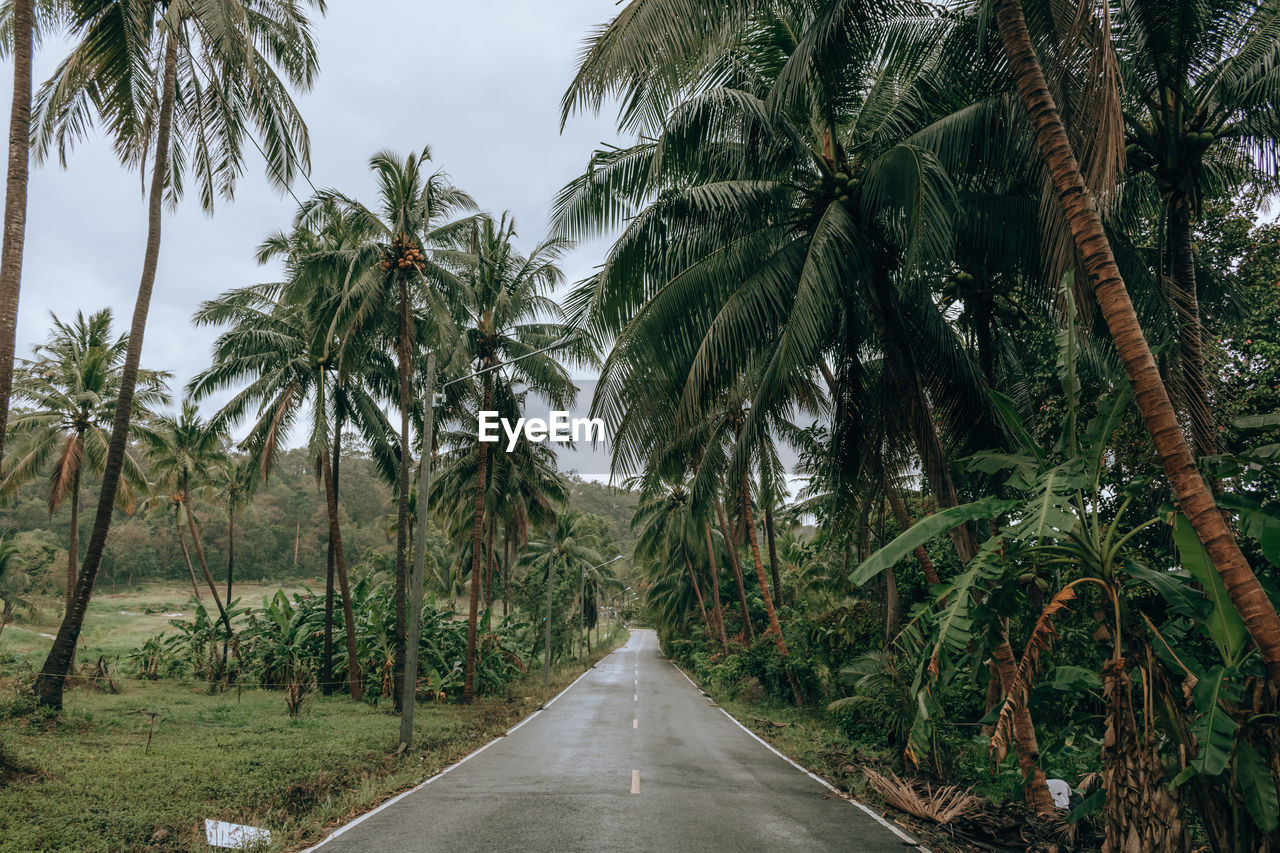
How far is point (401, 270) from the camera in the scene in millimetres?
17281

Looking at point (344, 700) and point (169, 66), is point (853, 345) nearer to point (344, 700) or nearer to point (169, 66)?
point (169, 66)

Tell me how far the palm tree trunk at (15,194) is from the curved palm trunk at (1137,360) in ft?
36.5

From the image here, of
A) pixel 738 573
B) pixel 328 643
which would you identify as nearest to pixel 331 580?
pixel 328 643

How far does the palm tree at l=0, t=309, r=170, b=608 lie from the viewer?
20766 mm

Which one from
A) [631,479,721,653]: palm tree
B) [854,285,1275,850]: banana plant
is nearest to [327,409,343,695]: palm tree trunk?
[631,479,721,653]: palm tree

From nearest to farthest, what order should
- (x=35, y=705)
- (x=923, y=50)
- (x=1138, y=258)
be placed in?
1. (x=1138, y=258)
2. (x=923, y=50)
3. (x=35, y=705)

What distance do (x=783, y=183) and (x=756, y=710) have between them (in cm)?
1801

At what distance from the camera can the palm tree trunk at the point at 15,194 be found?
28.9 feet

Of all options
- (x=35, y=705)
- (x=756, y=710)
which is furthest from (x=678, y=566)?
(x=35, y=705)

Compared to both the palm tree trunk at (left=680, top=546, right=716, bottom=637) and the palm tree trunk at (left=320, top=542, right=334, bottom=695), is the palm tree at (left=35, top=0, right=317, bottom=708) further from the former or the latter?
the palm tree trunk at (left=680, top=546, right=716, bottom=637)

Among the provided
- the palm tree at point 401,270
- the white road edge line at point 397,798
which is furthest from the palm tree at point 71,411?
the white road edge line at point 397,798

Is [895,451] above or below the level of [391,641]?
above

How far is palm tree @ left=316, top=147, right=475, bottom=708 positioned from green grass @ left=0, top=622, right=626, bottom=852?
157 inches

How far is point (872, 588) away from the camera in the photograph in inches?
736
